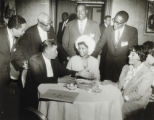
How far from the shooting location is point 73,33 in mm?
3279

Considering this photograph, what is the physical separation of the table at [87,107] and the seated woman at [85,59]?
27.2 inches

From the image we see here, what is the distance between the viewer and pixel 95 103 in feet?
6.10

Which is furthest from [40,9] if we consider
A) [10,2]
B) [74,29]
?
[74,29]

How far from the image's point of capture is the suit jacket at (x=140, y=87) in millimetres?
2127

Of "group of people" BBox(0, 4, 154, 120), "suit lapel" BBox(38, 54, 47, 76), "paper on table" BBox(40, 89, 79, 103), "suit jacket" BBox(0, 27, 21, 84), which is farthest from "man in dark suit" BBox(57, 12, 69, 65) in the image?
"paper on table" BBox(40, 89, 79, 103)

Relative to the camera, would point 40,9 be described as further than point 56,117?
Yes

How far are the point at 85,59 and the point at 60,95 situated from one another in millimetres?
873

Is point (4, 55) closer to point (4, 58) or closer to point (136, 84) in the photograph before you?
point (4, 58)

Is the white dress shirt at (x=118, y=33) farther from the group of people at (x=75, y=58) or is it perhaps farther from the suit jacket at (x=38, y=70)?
the suit jacket at (x=38, y=70)

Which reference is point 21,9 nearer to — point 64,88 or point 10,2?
point 10,2

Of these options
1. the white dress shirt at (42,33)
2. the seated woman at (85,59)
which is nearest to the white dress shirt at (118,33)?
the seated woman at (85,59)

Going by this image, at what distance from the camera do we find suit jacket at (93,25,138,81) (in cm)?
322

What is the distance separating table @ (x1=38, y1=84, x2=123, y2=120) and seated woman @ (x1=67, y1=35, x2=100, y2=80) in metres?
0.69

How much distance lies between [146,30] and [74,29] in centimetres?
92
